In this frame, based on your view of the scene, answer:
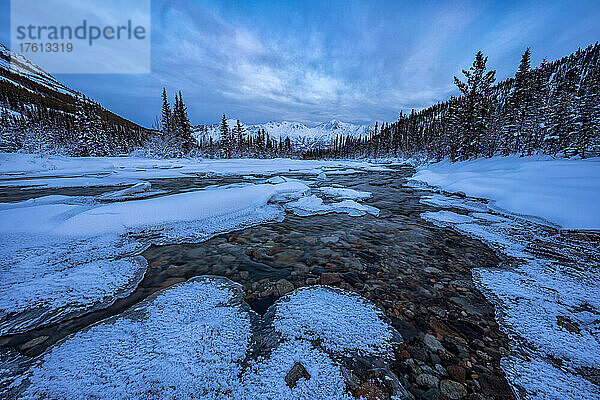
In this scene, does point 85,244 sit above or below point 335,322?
above

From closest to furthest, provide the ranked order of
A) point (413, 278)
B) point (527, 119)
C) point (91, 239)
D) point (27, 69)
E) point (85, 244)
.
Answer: point (413, 278) → point (85, 244) → point (91, 239) → point (527, 119) → point (27, 69)

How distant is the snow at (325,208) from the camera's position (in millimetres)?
5581

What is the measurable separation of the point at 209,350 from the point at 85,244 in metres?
2.89

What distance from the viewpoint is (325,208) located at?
5906 millimetres

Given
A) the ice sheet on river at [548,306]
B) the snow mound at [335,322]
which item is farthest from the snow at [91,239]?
the ice sheet on river at [548,306]

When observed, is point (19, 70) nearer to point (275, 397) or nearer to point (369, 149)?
point (369, 149)

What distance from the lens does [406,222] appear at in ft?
15.7

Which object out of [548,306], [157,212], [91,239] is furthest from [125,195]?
[548,306]

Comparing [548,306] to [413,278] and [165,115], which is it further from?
[165,115]

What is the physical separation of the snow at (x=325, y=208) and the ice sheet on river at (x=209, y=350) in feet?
11.4

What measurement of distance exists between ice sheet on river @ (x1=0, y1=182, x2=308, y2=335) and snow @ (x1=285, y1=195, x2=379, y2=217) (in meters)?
0.57

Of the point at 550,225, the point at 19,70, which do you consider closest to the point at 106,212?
the point at 550,225

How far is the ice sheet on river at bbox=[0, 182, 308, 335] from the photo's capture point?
193cm

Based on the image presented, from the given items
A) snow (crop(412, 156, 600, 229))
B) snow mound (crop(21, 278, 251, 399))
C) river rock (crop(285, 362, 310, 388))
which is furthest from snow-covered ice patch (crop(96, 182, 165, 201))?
snow (crop(412, 156, 600, 229))
